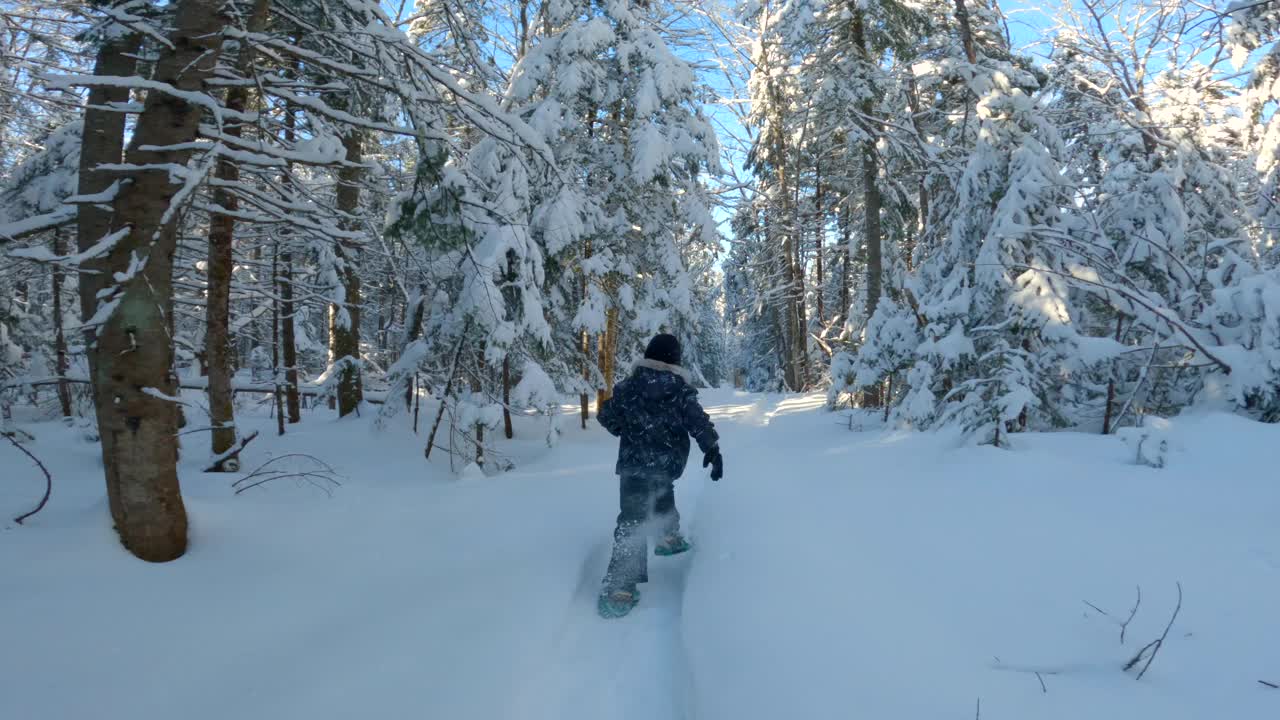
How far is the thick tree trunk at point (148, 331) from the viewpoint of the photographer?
11.0ft

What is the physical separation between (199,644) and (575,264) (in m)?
10.1

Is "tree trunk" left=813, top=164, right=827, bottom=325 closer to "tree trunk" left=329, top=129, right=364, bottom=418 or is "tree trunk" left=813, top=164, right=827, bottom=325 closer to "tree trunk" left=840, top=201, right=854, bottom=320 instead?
"tree trunk" left=840, top=201, right=854, bottom=320

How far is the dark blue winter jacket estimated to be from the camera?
15.3 ft

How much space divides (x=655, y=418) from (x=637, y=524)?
848mm

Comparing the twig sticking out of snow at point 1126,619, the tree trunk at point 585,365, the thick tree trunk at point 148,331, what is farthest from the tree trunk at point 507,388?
the twig sticking out of snow at point 1126,619

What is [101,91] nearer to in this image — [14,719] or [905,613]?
[14,719]

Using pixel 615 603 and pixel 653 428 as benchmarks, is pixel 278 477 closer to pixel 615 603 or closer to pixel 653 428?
pixel 615 603

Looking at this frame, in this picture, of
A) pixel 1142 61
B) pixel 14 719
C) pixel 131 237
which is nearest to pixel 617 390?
pixel 131 237

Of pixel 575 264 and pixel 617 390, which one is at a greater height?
pixel 575 264

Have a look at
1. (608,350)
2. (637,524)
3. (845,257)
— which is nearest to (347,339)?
(608,350)

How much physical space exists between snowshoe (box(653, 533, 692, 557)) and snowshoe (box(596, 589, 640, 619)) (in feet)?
2.92

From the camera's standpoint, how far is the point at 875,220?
44.8ft

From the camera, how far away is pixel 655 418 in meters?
4.68

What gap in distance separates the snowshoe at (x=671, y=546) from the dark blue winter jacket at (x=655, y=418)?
2.22 feet
